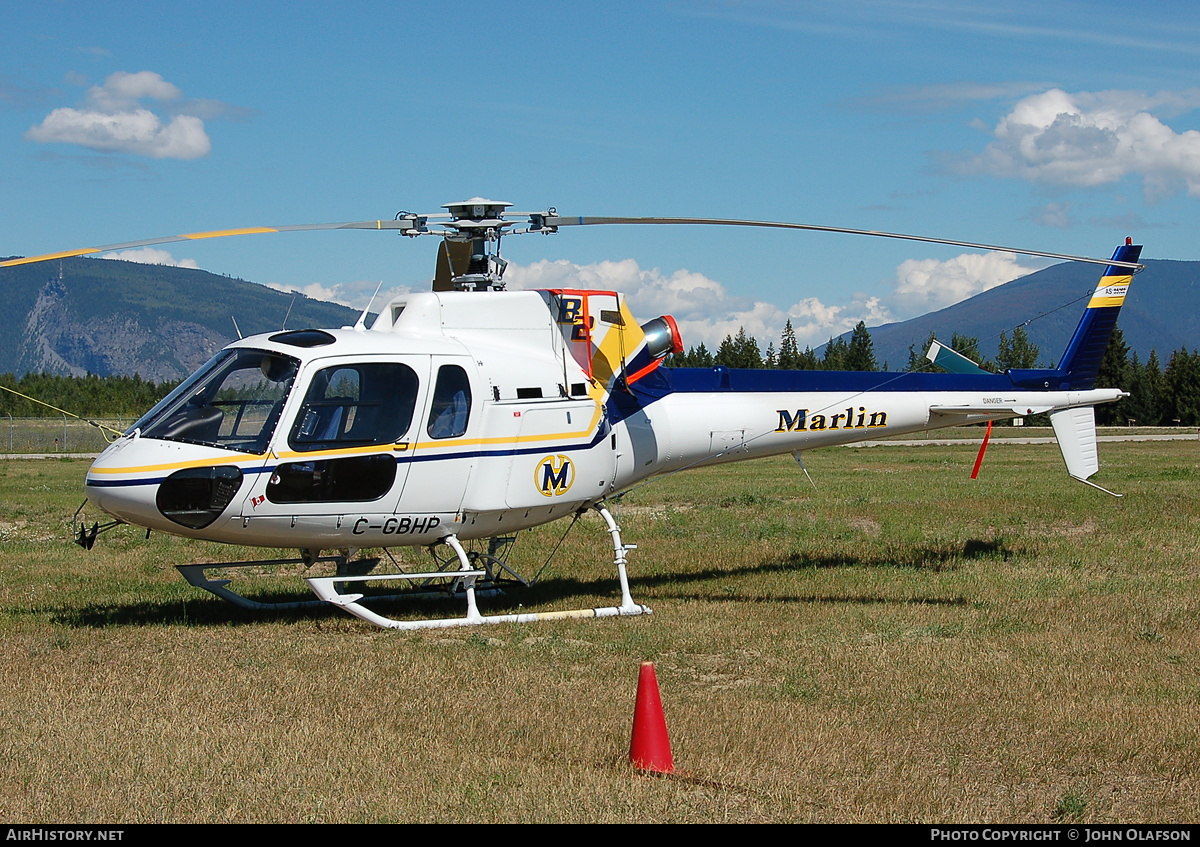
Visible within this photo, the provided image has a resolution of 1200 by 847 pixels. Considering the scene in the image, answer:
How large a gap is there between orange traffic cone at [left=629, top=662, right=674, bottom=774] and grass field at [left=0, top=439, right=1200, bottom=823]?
0.15 m

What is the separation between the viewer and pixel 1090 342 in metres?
15.0

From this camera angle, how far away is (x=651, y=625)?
36.4 feet

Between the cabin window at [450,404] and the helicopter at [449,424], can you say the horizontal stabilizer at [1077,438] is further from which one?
the cabin window at [450,404]

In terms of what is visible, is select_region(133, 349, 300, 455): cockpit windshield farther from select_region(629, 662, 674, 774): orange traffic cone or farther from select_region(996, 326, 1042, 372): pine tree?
select_region(996, 326, 1042, 372): pine tree

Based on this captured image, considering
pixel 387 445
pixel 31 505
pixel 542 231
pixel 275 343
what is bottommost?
pixel 31 505

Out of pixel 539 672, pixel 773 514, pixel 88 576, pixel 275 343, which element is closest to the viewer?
pixel 539 672

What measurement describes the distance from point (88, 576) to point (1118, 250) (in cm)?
1395

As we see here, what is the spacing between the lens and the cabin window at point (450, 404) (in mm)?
10844

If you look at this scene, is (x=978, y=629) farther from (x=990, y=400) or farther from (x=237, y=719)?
(x=237, y=719)

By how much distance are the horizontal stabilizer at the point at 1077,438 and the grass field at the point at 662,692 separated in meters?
1.31

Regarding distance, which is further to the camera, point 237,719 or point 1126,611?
point 1126,611

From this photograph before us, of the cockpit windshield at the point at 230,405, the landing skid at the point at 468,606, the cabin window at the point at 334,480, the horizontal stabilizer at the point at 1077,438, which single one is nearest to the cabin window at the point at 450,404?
the cabin window at the point at 334,480

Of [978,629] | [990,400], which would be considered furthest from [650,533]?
[978,629]

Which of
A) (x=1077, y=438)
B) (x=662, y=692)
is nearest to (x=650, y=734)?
(x=662, y=692)
